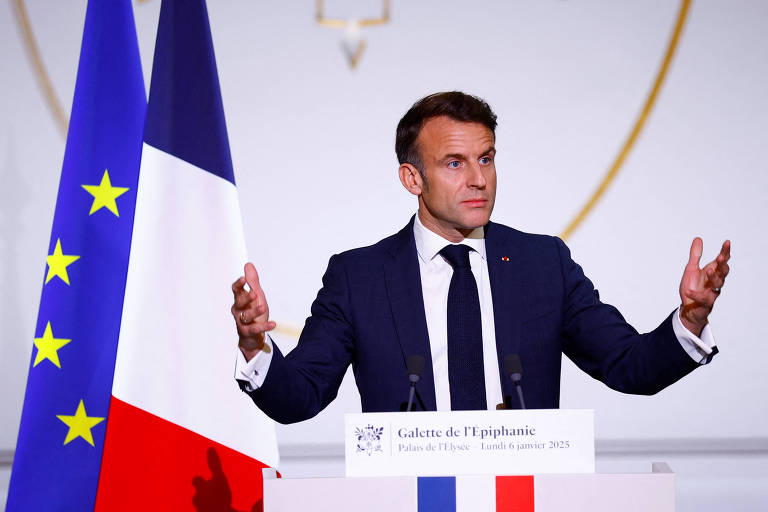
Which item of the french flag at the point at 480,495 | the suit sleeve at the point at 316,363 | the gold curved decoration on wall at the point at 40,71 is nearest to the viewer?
the french flag at the point at 480,495

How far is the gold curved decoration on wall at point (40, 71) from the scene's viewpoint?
3539mm

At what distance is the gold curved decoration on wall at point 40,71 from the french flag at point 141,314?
0.77 meters

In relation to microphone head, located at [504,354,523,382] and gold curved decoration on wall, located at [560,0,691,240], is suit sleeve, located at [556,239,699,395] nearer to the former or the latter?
microphone head, located at [504,354,523,382]

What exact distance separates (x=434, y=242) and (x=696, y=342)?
2.63 feet

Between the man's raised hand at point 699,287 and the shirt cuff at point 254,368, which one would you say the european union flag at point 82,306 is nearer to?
the shirt cuff at point 254,368

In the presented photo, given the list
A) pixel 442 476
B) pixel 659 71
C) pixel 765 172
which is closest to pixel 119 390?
pixel 442 476

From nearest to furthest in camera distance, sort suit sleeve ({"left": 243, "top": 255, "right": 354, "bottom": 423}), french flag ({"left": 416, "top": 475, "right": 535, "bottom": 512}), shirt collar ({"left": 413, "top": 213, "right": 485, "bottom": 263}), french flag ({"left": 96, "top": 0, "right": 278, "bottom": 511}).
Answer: french flag ({"left": 416, "top": 475, "right": 535, "bottom": 512})
suit sleeve ({"left": 243, "top": 255, "right": 354, "bottom": 423})
shirt collar ({"left": 413, "top": 213, "right": 485, "bottom": 263})
french flag ({"left": 96, "top": 0, "right": 278, "bottom": 511})

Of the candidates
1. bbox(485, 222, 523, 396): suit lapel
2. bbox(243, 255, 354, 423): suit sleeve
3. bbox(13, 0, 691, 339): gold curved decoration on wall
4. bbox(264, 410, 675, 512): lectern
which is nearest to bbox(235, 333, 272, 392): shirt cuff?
bbox(243, 255, 354, 423): suit sleeve

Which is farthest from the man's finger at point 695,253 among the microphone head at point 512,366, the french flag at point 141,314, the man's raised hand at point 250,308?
the french flag at point 141,314

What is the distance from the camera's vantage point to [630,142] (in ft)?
11.2

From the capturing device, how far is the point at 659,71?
11.2ft

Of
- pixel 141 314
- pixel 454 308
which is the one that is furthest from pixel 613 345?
pixel 141 314

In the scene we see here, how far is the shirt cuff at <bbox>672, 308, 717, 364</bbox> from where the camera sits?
1748mm

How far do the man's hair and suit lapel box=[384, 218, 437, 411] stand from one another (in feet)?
0.76
